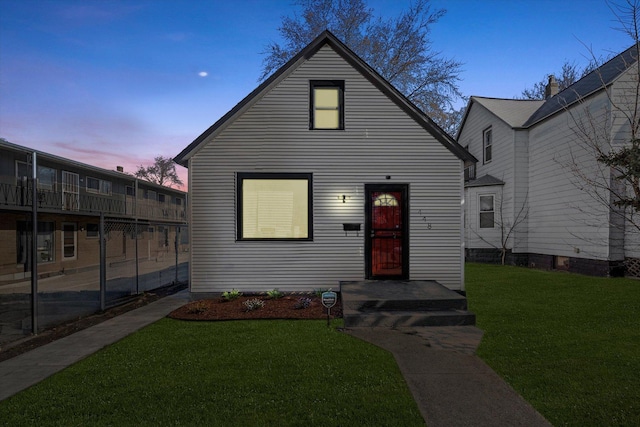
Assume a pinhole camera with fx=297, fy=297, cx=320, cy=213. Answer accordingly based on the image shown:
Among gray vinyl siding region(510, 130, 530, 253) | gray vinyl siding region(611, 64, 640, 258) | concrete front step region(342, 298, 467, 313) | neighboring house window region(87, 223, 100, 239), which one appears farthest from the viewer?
neighboring house window region(87, 223, 100, 239)

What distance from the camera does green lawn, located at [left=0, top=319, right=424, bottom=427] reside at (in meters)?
2.86

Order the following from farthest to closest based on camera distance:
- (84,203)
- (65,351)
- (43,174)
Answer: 1. (84,203)
2. (43,174)
3. (65,351)

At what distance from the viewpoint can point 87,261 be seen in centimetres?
1847

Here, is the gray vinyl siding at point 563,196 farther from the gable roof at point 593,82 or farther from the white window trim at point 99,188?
the white window trim at point 99,188

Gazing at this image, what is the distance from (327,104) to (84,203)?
54.6 ft

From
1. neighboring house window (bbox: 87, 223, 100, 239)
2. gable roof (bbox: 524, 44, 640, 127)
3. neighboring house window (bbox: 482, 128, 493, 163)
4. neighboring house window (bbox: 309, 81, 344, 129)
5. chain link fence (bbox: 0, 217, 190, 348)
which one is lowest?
chain link fence (bbox: 0, 217, 190, 348)

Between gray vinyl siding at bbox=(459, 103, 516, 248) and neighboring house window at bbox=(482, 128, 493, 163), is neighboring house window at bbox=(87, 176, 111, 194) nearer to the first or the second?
gray vinyl siding at bbox=(459, 103, 516, 248)

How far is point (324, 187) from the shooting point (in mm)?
7938

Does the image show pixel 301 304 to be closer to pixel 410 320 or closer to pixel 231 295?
pixel 231 295

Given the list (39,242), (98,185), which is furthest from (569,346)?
(98,185)

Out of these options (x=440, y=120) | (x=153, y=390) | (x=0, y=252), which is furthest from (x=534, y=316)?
(x=0, y=252)

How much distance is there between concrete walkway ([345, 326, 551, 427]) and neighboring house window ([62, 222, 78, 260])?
1917 centimetres

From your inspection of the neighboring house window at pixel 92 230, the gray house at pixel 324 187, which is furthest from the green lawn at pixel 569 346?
the neighboring house window at pixel 92 230

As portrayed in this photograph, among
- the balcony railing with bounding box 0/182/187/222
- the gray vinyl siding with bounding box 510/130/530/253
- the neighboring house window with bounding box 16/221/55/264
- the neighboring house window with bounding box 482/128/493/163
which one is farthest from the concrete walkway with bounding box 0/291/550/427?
the neighboring house window with bounding box 482/128/493/163
